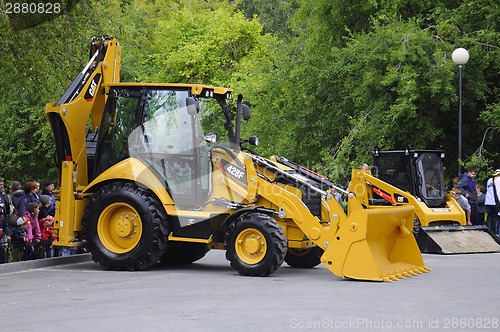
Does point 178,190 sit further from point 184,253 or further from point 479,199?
point 479,199

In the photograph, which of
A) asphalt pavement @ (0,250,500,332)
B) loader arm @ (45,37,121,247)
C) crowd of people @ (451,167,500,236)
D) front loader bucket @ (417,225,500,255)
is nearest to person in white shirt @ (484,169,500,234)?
crowd of people @ (451,167,500,236)

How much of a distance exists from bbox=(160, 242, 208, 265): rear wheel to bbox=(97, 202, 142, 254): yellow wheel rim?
4.22 feet

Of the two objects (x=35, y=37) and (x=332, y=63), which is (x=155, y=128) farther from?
(x=332, y=63)

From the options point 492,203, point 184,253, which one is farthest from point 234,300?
point 492,203

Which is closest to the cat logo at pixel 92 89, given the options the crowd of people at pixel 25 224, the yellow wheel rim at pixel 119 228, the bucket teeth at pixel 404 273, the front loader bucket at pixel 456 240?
the yellow wheel rim at pixel 119 228

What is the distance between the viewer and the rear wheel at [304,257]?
16375mm

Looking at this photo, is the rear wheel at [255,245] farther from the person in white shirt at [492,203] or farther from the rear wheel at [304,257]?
the person in white shirt at [492,203]

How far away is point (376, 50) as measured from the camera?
27.9 meters

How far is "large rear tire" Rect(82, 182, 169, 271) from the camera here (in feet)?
50.0

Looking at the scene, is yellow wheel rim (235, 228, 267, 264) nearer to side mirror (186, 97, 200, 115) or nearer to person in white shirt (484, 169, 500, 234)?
side mirror (186, 97, 200, 115)

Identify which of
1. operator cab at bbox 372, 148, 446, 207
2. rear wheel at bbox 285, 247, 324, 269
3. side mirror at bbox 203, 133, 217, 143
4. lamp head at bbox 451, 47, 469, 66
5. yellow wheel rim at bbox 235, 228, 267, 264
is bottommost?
rear wheel at bbox 285, 247, 324, 269

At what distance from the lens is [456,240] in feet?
66.7

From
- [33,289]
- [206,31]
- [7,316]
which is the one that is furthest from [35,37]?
[206,31]

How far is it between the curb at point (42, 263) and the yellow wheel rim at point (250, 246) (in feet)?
12.7
